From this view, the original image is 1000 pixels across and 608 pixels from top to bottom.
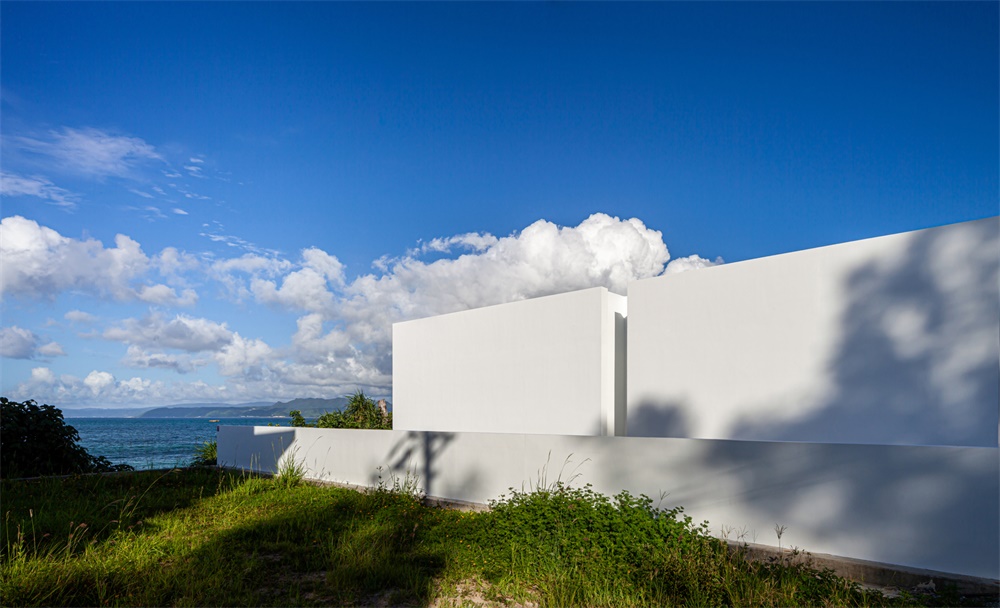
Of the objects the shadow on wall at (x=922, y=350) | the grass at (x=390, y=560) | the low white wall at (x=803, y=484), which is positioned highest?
the shadow on wall at (x=922, y=350)

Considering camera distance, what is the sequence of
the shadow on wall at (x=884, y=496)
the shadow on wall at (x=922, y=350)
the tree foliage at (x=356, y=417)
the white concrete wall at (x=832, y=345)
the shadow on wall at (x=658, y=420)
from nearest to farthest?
the shadow on wall at (x=884, y=496) < the shadow on wall at (x=922, y=350) < the white concrete wall at (x=832, y=345) < the shadow on wall at (x=658, y=420) < the tree foliage at (x=356, y=417)

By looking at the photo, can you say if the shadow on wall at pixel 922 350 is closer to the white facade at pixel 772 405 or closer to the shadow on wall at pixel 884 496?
the white facade at pixel 772 405

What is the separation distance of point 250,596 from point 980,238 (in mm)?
9052

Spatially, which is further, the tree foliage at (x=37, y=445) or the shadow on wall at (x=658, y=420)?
the tree foliage at (x=37, y=445)

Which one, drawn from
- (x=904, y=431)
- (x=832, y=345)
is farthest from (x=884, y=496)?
(x=832, y=345)

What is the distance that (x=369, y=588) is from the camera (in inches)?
203

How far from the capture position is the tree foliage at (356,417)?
18.1m

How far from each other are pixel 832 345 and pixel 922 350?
1038mm

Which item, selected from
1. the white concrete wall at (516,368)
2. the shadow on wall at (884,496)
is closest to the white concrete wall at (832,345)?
the white concrete wall at (516,368)

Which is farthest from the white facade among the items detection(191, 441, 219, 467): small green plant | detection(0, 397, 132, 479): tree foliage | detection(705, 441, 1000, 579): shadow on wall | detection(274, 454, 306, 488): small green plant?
detection(0, 397, 132, 479): tree foliage

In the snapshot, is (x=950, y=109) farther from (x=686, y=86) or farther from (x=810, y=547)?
(x=810, y=547)

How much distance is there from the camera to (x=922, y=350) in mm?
7371

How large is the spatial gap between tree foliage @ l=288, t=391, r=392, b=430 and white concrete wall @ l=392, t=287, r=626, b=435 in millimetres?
3945

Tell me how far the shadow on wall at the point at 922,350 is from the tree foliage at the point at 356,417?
43.6 ft
